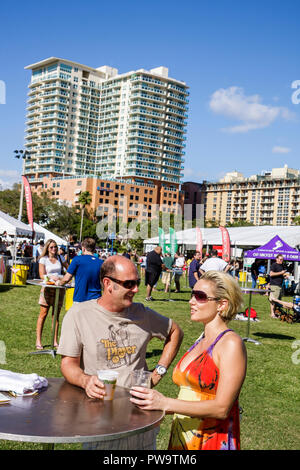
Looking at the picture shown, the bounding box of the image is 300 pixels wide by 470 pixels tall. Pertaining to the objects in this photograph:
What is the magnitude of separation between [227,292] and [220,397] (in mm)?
593

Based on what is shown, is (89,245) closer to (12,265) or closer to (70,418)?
(70,418)

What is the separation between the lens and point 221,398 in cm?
233

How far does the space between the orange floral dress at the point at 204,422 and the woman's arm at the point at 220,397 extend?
0.07 m

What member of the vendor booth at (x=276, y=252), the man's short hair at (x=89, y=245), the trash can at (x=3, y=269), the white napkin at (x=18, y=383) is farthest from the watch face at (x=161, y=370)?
the vendor booth at (x=276, y=252)

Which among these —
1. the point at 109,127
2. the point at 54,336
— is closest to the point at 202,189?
the point at 109,127

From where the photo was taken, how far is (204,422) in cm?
242

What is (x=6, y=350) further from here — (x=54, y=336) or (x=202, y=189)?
(x=202, y=189)

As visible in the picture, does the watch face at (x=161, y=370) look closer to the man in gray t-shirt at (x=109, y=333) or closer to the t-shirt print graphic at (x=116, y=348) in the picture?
the man in gray t-shirt at (x=109, y=333)

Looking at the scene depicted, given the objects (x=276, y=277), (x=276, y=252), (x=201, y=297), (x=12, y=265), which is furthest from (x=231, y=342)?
(x=276, y=252)

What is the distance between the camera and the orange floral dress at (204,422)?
7.90 feet

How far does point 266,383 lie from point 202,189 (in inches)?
6418

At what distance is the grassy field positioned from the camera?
4852 millimetres

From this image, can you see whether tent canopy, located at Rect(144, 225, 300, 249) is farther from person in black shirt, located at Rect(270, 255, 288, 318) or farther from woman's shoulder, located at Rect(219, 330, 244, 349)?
woman's shoulder, located at Rect(219, 330, 244, 349)

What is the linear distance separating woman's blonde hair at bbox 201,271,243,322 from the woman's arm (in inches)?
11.7
